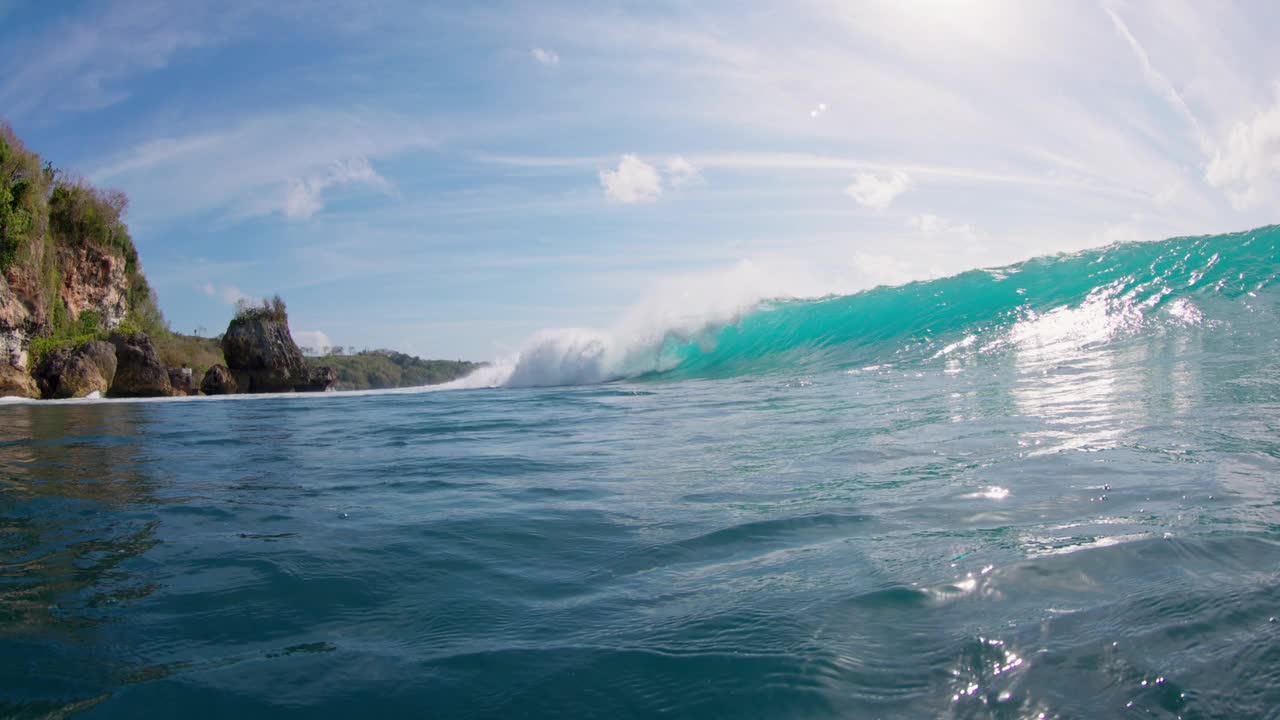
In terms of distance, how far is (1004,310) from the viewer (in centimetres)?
1271

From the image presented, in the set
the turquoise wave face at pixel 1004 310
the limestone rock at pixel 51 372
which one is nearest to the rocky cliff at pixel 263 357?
the limestone rock at pixel 51 372

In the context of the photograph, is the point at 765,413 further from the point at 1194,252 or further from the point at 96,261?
the point at 96,261

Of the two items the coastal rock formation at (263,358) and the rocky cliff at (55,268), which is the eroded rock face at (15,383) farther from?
the coastal rock formation at (263,358)

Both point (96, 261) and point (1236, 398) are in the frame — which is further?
point (96, 261)

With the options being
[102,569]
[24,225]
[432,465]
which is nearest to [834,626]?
[102,569]

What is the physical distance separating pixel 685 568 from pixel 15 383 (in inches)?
807

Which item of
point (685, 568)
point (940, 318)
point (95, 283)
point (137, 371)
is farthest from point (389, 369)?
point (685, 568)

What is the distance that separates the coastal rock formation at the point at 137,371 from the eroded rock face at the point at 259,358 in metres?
3.24

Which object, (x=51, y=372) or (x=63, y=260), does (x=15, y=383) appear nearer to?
(x=51, y=372)

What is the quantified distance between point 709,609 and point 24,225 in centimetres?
2358

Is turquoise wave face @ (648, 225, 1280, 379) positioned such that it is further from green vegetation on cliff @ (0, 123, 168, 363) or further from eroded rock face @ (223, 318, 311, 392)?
green vegetation on cliff @ (0, 123, 168, 363)

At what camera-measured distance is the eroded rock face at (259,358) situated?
73.6ft

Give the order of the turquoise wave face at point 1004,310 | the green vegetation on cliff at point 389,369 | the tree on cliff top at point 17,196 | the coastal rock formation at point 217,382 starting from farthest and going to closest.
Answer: the green vegetation on cliff at point 389,369, the coastal rock formation at point 217,382, the tree on cliff top at point 17,196, the turquoise wave face at point 1004,310

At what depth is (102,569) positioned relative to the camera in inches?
95.0
